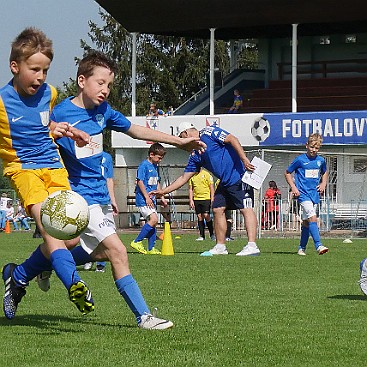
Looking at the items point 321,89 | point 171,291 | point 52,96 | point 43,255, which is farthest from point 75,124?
point 321,89

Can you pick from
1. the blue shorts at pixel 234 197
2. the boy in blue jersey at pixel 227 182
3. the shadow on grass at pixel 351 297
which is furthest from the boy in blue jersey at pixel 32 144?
the blue shorts at pixel 234 197

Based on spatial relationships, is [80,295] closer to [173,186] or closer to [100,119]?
[100,119]

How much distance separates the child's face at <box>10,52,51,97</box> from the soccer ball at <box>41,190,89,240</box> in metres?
0.78

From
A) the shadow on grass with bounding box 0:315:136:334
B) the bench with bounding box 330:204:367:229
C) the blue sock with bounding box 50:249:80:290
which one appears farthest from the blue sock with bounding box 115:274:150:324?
the bench with bounding box 330:204:367:229

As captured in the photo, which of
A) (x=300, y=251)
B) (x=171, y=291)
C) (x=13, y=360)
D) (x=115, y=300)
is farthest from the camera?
(x=300, y=251)

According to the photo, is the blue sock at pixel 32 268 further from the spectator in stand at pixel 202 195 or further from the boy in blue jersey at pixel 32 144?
the spectator in stand at pixel 202 195

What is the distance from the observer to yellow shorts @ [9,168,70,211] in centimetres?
701

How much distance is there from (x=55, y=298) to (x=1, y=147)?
241 centimetres

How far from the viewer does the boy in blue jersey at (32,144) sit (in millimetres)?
6949

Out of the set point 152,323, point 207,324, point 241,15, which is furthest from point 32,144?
point 241,15

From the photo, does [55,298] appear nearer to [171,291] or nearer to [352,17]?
[171,291]

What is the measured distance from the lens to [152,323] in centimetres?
689

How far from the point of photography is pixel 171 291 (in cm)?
996

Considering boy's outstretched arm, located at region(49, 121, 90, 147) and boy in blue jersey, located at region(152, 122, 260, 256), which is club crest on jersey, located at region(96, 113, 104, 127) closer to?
boy's outstretched arm, located at region(49, 121, 90, 147)
